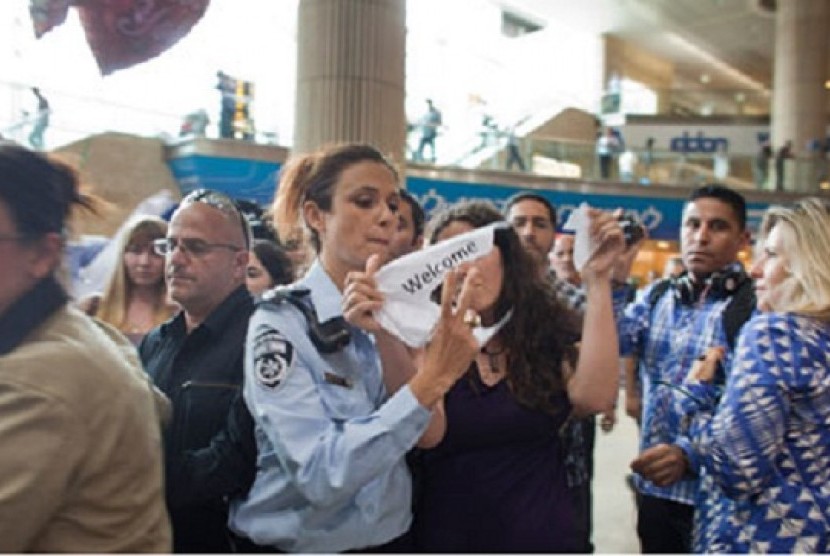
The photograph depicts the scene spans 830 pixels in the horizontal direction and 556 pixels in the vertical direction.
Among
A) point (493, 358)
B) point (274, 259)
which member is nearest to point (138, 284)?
point (274, 259)

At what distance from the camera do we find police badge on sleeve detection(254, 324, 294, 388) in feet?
4.86

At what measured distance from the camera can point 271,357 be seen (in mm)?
1495

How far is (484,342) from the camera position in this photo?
2.03 m

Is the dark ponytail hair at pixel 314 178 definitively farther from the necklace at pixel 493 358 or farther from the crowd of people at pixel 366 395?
the necklace at pixel 493 358

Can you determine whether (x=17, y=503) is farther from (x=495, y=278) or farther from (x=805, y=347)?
(x=805, y=347)

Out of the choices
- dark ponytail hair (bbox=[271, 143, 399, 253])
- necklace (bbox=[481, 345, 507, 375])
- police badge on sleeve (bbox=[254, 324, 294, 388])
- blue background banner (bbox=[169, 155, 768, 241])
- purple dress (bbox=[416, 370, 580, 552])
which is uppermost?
blue background banner (bbox=[169, 155, 768, 241])

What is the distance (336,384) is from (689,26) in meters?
29.6

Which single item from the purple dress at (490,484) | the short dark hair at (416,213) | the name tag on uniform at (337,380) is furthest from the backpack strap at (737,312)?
the name tag on uniform at (337,380)

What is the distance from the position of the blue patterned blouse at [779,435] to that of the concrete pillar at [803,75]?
78.2ft

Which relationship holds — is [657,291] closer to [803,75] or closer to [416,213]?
[416,213]

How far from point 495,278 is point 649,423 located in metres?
0.90

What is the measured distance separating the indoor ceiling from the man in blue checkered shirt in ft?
83.1

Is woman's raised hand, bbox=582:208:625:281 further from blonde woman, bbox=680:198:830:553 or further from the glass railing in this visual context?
the glass railing

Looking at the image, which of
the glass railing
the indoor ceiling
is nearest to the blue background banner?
the glass railing
